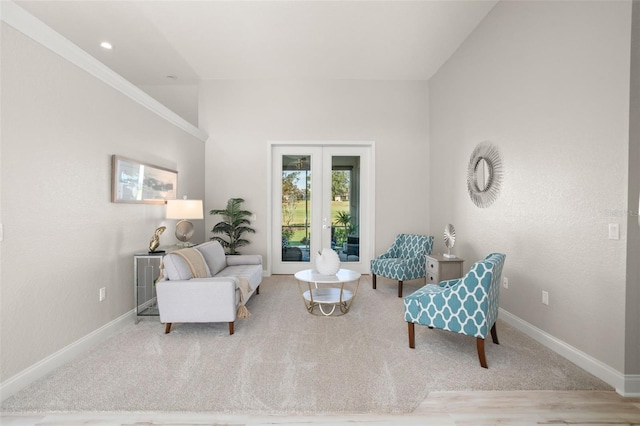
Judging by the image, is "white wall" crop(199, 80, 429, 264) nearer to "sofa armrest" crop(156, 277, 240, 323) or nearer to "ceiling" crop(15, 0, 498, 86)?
"ceiling" crop(15, 0, 498, 86)

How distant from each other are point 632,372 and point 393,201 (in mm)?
3682

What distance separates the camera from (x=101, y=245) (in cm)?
286

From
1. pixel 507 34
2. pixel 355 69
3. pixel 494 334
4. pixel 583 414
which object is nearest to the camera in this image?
pixel 583 414

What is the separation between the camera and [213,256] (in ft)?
12.7

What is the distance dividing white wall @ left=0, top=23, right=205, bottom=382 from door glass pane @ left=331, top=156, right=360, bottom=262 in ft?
10.3

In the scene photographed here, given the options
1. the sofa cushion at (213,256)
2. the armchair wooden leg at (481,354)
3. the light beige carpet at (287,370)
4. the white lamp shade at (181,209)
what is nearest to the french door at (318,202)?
the sofa cushion at (213,256)

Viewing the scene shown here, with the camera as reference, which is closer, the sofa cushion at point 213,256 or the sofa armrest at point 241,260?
the sofa cushion at point 213,256

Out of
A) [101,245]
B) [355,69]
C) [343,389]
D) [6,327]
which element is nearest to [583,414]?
[343,389]

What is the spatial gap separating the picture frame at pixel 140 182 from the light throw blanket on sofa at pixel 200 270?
2.78ft

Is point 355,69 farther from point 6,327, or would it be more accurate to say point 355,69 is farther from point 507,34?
point 6,327

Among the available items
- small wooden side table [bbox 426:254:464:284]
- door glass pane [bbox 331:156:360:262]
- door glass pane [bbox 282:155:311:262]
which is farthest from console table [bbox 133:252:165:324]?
small wooden side table [bbox 426:254:464:284]

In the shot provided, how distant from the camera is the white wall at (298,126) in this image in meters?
5.29

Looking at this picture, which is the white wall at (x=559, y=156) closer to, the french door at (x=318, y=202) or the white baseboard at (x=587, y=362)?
the white baseboard at (x=587, y=362)

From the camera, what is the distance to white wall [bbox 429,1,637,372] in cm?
208
